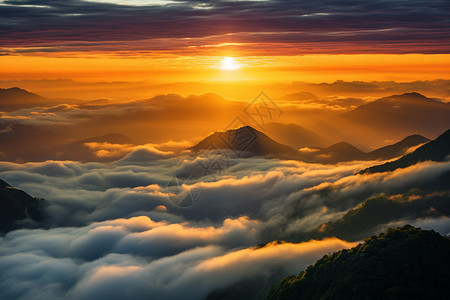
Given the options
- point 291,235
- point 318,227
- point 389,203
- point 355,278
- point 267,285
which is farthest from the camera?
point 291,235

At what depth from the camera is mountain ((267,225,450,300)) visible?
83188 mm

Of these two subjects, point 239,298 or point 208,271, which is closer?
point 239,298

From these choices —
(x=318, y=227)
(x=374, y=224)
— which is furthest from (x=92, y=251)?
(x=374, y=224)

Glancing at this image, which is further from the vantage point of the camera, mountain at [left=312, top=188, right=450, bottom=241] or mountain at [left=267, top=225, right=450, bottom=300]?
mountain at [left=312, top=188, right=450, bottom=241]

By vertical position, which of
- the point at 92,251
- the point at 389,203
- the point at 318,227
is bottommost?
the point at 92,251

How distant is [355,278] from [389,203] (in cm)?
8905

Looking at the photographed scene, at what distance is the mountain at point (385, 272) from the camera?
83188mm

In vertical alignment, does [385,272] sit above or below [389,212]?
above

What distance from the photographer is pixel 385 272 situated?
8775 centimetres

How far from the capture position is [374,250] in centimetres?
9606

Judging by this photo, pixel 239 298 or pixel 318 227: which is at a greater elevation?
pixel 318 227

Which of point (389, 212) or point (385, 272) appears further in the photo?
point (389, 212)

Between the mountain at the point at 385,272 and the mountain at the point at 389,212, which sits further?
the mountain at the point at 389,212

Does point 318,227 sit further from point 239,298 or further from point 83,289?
point 83,289
